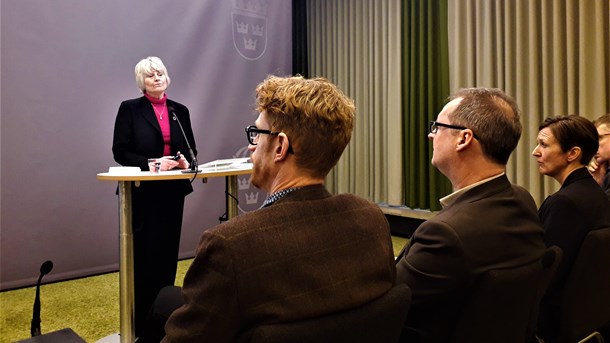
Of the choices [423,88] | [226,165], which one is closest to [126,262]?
[226,165]

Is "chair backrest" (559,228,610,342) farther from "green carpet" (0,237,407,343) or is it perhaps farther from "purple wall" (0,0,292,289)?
"purple wall" (0,0,292,289)

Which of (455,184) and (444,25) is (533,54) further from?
(455,184)

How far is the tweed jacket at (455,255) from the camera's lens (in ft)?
3.59

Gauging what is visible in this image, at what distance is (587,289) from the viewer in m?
1.53

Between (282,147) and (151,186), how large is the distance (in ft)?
6.01

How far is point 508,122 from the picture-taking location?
1423mm

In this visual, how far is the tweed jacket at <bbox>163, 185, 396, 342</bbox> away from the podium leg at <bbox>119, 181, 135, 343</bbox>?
144 cm

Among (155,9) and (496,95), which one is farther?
(155,9)

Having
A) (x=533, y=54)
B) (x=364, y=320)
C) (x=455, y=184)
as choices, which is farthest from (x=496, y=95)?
(x=533, y=54)

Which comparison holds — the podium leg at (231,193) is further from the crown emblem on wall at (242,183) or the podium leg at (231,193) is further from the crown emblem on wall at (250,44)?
the crown emblem on wall at (250,44)

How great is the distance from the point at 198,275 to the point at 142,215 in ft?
6.46

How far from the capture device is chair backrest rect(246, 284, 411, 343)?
2.57 feet

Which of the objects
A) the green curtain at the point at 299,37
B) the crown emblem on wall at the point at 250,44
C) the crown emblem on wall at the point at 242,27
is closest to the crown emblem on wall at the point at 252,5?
the crown emblem on wall at the point at 242,27

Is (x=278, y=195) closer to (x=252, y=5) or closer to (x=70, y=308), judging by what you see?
(x=70, y=308)
